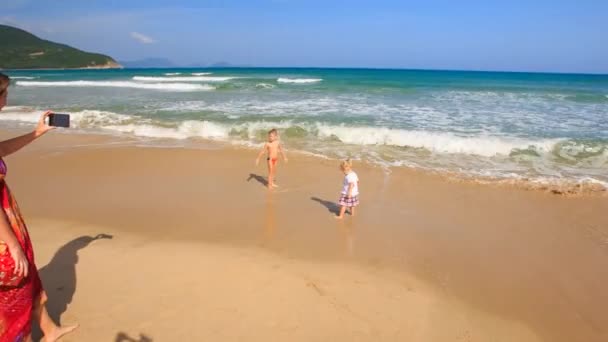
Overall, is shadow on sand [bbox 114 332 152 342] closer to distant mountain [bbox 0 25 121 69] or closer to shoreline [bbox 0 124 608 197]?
shoreline [bbox 0 124 608 197]

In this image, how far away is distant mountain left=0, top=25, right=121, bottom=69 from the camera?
9375 centimetres

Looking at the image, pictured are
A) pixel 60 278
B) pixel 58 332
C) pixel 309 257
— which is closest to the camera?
pixel 58 332

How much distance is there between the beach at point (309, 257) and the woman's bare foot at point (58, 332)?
0.07 metres

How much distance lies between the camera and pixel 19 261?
229 centimetres

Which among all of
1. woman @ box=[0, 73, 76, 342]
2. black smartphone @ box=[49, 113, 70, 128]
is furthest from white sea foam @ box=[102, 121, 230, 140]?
woman @ box=[0, 73, 76, 342]

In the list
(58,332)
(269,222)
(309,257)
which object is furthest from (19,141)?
(269,222)

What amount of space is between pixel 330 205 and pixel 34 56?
115 metres

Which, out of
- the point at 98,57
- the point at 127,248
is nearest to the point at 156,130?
the point at 127,248

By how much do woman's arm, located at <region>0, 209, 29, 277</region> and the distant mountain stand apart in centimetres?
10819

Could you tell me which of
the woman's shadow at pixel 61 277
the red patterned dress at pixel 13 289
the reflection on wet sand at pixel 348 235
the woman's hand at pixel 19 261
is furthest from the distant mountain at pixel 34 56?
the woman's hand at pixel 19 261

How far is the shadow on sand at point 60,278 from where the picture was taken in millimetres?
3758

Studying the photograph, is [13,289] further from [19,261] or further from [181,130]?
[181,130]

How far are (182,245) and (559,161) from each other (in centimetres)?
968

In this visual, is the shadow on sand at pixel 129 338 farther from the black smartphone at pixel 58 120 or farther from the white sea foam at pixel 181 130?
the white sea foam at pixel 181 130
